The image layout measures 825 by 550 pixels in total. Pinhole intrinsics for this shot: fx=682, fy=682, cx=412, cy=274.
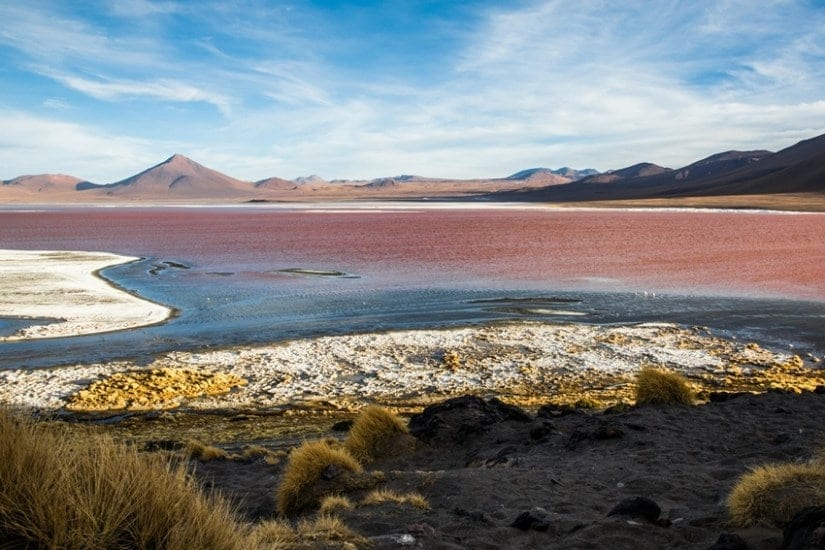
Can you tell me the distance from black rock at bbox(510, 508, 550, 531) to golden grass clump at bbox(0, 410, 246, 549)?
2.54 meters

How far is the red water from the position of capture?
27641mm

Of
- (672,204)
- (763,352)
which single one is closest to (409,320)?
(763,352)

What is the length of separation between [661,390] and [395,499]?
598 centimetres

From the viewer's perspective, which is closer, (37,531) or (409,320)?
(37,531)

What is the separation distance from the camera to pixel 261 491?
7492 mm

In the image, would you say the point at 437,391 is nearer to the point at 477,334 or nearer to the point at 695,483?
the point at 477,334

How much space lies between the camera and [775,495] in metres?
5.08

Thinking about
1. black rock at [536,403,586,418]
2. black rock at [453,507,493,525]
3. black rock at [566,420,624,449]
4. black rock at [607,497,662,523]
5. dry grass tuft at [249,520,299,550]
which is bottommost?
black rock at [536,403,586,418]

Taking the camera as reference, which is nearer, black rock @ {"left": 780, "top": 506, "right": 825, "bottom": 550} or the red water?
black rock @ {"left": 780, "top": 506, "right": 825, "bottom": 550}

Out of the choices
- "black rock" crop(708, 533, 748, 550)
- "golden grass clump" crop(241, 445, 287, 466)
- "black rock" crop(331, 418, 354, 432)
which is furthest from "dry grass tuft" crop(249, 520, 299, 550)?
"black rock" crop(331, 418, 354, 432)

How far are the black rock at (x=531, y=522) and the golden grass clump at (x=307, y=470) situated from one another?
85.3 inches

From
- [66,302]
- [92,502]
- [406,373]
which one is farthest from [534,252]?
[92,502]

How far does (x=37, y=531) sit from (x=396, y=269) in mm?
28171

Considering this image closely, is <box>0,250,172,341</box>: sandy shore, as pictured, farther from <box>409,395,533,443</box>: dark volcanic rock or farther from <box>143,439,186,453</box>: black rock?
<box>409,395,533,443</box>: dark volcanic rock
